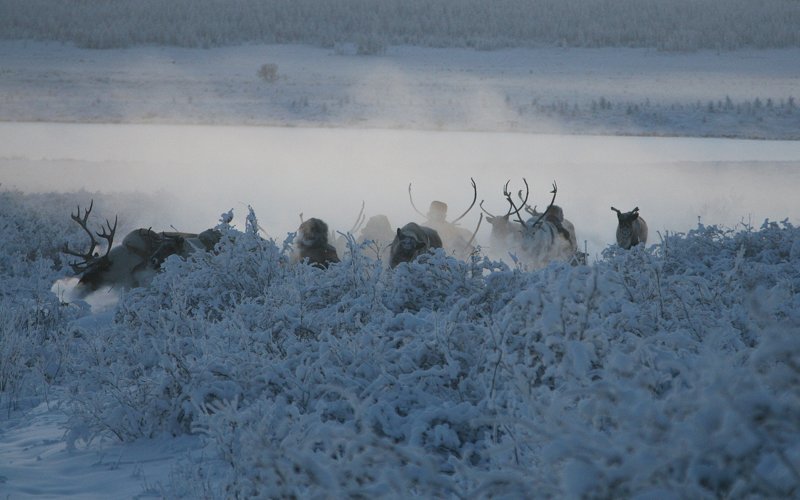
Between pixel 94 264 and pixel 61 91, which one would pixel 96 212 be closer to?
pixel 94 264

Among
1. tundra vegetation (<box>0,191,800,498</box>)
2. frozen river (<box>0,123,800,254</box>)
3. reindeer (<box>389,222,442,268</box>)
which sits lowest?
tundra vegetation (<box>0,191,800,498</box>)

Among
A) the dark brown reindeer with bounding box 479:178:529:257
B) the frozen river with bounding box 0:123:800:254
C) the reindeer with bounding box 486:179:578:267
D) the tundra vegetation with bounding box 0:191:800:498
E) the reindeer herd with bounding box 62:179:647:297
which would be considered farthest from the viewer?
the frozen river with bounding box 0:123:800:254

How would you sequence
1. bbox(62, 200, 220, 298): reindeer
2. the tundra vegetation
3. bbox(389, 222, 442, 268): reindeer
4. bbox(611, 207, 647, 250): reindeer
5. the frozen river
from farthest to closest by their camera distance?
1. the frozen river
2. bbox(62, 200, 220, 298): reindeer
3. bbox(611, 207, 647, 250): reindeer
4. bbox(389, 222, 442, 268): reindeer
5. the tundra vegetation

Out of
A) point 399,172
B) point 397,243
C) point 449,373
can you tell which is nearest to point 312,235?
point 397,243

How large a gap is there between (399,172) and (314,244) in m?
17.6

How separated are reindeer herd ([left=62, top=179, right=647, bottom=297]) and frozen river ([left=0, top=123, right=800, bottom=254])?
4000 millimetres

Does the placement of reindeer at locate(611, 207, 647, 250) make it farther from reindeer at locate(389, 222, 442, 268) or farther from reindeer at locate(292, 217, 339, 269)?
reindeer at locate(292, 217, 339, 269)

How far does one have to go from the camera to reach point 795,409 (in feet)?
7.91

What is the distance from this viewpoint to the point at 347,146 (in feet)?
116

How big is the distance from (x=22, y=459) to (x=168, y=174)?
2342 centimetres

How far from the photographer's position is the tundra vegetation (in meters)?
2.41

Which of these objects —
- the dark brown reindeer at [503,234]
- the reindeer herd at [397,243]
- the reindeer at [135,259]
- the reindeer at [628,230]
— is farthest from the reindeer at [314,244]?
the reindeer at [628,230]

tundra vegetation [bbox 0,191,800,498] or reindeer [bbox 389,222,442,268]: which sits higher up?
reindeer [bbox 389,222,442,268]

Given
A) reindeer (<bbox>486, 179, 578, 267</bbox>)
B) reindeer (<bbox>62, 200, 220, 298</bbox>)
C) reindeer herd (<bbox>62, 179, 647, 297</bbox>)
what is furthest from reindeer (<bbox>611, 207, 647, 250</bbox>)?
reindeer (<bbox>62, 200, 220, 298</bbox>)
